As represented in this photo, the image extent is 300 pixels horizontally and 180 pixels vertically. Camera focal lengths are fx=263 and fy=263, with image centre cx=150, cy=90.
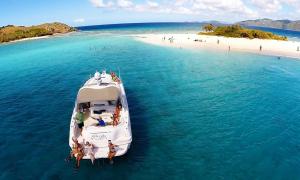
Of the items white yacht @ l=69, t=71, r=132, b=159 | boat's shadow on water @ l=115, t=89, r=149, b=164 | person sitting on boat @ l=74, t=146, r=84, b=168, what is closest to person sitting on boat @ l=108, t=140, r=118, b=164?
white yacht @ l=69, t=71, r=132, b=159

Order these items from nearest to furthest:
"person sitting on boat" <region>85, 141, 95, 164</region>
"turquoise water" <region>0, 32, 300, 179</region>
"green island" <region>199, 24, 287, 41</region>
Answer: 1. "person sitting on boat" <region>85, 141, 95, 164</region>
2. "turquoise water" <region>0, 32, 300, 179</region>
3. "green island" <region>199, 24, 287, 41</region>

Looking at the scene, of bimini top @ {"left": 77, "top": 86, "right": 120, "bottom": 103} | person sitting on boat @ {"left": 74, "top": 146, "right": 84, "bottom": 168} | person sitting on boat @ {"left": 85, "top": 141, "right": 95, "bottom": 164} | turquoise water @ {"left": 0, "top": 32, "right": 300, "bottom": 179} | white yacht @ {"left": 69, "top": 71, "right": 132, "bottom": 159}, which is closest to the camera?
person sitting on boat @ {"left": 74, "top": 146, "right": 84, "bottom": 168}

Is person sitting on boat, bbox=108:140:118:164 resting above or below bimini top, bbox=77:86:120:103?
below

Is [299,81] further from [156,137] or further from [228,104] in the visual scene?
[156,137]

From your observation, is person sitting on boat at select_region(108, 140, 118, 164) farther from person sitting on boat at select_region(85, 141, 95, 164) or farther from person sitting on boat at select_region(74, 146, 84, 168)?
person sitting on boat at select_region(74, 146, 84, 168)

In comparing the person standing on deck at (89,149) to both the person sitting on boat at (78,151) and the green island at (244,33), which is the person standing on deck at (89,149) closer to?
the person sitting on boat at (78,151)

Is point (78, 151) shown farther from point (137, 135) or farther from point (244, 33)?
point (244, 33)
